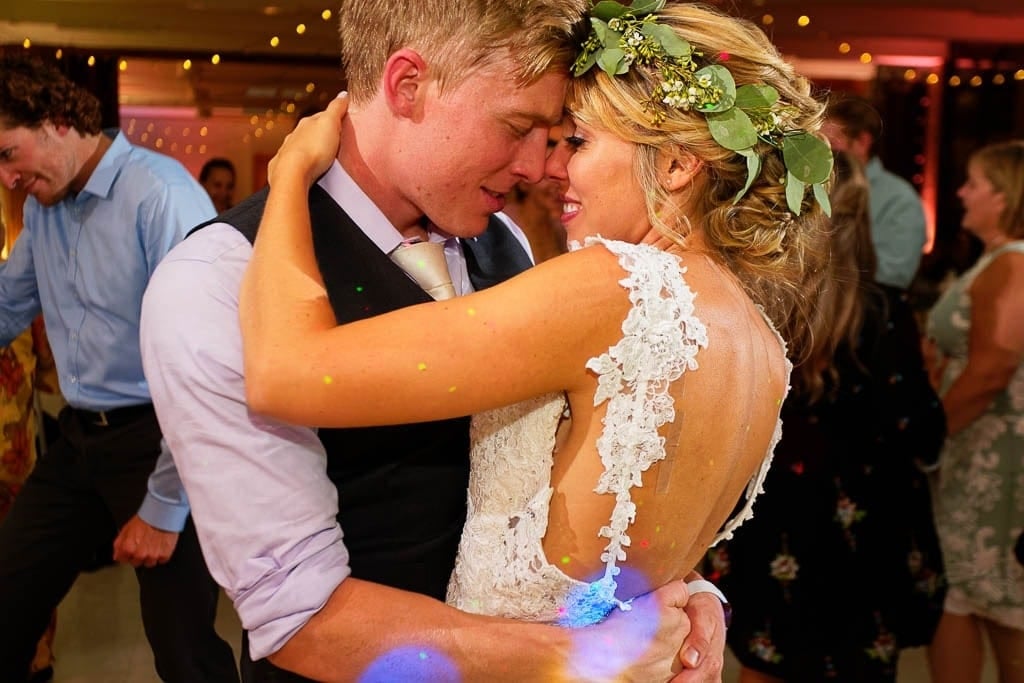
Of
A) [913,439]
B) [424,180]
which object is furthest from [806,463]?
[424,180]

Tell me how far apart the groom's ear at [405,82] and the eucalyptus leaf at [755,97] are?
40cm

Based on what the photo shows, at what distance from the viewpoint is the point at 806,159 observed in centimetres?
146

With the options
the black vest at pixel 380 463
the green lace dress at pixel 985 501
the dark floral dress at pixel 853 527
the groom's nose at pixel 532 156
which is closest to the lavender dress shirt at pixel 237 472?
the black vest at pixel 380 463

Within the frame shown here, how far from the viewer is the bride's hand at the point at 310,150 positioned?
135 cm

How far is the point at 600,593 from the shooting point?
1.37 metres

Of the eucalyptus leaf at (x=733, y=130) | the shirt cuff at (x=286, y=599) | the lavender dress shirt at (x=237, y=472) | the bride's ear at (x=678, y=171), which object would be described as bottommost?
the shirt cuff at (x=286, y=599)

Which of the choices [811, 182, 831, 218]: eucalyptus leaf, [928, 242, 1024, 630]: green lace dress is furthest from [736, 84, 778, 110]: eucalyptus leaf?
[928, 242, 1024, 630]: green lace dress

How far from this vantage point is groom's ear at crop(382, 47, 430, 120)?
144 centimetres

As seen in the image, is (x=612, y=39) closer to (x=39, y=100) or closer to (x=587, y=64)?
(x=587, y=64)

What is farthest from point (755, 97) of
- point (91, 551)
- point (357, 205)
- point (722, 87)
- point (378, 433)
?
point (91, 551)

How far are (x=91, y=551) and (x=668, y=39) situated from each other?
2082mm

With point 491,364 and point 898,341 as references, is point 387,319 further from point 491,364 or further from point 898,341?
point 898,341

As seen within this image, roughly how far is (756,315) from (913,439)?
1.52m

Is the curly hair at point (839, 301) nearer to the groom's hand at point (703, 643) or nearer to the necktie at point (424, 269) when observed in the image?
the groom's hand at point (703, 643)
